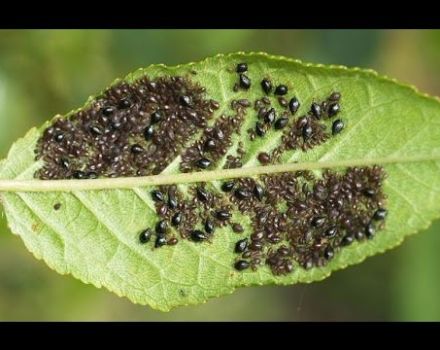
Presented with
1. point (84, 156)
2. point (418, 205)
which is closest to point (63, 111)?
point (84, 156)

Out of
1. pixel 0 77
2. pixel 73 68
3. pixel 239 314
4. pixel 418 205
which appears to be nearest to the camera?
pixel 418 205

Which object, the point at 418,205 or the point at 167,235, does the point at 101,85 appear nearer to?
the point at 167,235

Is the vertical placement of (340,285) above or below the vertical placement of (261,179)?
below

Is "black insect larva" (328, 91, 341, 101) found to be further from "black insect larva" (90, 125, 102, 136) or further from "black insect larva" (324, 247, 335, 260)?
"black insect larva" (90, 125, 102, 136)

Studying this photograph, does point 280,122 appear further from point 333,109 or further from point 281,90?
point 333,109

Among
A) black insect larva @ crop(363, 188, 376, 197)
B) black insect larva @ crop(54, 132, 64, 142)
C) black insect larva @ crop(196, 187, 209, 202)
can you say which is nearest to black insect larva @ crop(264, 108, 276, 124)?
black insect larva @ crop(196, 187, 209, 202)

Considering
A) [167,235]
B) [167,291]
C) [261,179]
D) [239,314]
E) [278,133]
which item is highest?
[278,133]

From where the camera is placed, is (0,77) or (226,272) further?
(0,77)
